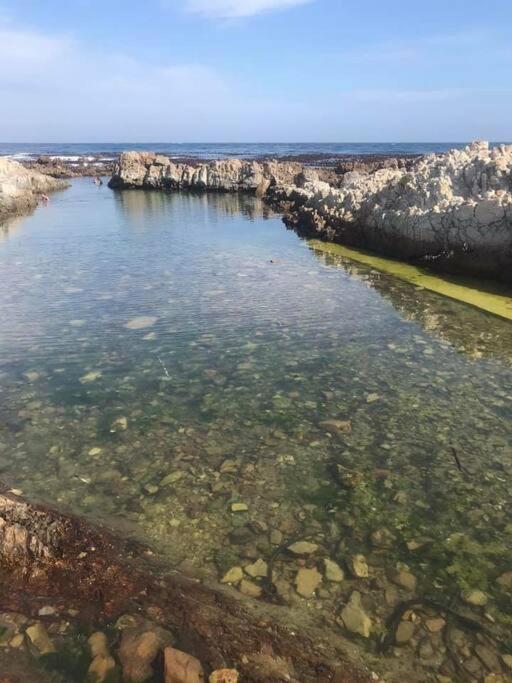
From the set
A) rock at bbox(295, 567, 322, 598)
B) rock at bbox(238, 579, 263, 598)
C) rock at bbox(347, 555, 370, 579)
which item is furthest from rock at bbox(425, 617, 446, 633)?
rock at bbox(238, 579, 263, 598)

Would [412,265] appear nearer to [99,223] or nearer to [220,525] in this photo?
[220,525]

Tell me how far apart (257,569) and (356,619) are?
109cm

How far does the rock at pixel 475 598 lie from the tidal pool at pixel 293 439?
0.04 ft

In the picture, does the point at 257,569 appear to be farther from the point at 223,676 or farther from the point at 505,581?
the point at 505,581

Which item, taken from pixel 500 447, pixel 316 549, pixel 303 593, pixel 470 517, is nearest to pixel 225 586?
pixel 303 593

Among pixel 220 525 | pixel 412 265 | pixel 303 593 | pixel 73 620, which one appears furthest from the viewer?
pixel 412 265

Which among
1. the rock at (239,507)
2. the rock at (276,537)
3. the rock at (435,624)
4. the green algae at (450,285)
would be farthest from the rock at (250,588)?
the green algae at (450,285)

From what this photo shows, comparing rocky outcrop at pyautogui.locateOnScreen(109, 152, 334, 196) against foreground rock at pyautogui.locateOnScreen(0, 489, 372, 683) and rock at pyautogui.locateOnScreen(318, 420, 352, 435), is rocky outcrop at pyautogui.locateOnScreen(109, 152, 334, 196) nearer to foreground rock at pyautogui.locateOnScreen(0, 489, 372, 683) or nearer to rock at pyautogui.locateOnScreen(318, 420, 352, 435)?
rock at pyautogui.locateOnScreen(318, 420, 352, 435)

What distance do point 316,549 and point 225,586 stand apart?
110 centimetres

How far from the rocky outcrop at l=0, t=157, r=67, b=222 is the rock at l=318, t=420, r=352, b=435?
29125 millimetres

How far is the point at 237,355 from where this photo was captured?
10.7m

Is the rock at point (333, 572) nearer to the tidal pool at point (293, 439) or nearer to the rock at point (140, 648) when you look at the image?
the tidal pool at point (293, 439)

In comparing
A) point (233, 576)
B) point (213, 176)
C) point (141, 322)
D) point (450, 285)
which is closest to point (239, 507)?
point (233, 576)

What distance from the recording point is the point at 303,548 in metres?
5.55
